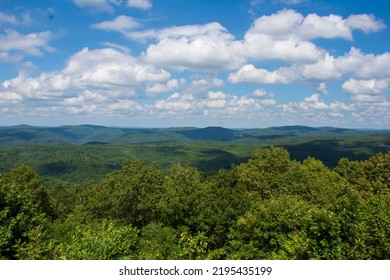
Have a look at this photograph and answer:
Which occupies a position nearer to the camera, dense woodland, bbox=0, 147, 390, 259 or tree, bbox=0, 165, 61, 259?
dense woodland, bbox=0, 147, 390, 259

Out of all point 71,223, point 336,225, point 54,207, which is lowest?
point 54,207

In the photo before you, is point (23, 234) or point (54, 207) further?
point (54, 207)

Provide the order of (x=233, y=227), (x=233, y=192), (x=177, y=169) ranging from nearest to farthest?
1. (x=233, y=227)
2. (x=233, y=192)
3. (x=177, y=169)

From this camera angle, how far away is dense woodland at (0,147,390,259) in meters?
23.5

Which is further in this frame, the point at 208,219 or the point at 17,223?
the point at 208,219

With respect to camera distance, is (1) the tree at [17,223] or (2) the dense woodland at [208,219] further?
(1) the tree at [17,223]

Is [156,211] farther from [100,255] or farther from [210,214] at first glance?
[100,255]

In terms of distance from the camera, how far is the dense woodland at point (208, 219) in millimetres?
23469

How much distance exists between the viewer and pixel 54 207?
70.7 meters

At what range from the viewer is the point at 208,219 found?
4069 centimetres

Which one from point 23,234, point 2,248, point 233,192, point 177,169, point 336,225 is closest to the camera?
point 336,225

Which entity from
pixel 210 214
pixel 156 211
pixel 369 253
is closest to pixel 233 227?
pixel 210 214

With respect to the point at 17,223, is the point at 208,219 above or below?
below

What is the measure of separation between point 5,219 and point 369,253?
33.3 meters
